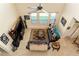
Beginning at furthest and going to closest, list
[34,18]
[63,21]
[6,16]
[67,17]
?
1. [34,18]
2. [63,21]
3. [67,17]
4. [6,16]

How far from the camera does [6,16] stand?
10.6 feet

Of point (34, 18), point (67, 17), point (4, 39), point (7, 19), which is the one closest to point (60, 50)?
point (67, 17)

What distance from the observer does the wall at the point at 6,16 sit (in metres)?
2.88

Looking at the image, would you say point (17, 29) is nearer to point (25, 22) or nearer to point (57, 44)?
point (25, 22)

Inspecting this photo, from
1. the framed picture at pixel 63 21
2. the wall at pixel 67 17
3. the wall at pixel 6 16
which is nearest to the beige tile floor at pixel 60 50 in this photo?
the wall at pixel 67 17

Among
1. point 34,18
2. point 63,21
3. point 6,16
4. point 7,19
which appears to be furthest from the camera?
point 34,18

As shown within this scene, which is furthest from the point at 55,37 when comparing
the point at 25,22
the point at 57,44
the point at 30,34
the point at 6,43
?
the point at 6,43

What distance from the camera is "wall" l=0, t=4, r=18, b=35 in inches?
114

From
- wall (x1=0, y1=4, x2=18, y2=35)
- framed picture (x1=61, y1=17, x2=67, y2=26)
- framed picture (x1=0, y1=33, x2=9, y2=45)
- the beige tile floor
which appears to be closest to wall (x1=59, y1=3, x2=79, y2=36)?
framed picture (x1=61, y1=17, x2=67, y2=26)

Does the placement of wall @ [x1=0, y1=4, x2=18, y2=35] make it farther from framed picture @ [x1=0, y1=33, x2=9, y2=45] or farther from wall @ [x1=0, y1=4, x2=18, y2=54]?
framed picture @ [x1=0, y1=33, x2=9, y2=45]

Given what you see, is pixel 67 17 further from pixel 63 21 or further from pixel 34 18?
pixel 34 18

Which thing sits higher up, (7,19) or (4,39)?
(7,19)

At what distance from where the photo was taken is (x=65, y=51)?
3.75 meters

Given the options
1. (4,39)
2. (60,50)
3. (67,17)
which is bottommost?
(60,50)
